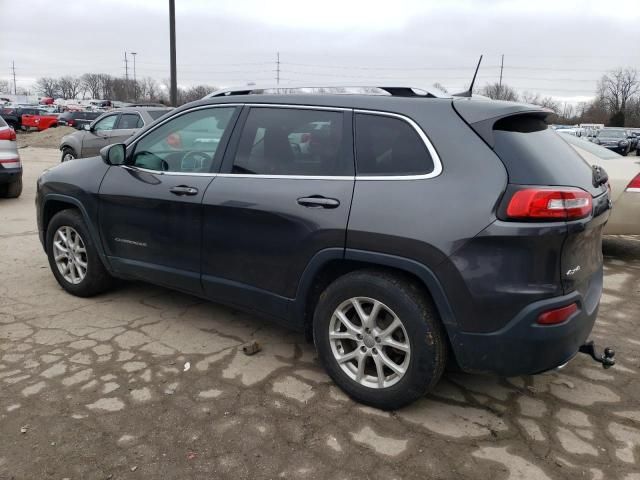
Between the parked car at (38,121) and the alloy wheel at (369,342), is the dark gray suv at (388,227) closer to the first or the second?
the alloy wheel at (369,342)

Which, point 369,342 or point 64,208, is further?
point 64,208

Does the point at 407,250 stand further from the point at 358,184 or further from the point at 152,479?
the point at 152,479

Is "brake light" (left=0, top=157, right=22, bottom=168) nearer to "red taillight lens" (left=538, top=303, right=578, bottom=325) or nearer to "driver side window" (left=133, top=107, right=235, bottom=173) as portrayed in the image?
"driver side window" (left=133, top=107, right=235, bottom=173)

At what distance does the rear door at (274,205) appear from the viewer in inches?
117

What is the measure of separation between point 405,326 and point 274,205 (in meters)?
1.03

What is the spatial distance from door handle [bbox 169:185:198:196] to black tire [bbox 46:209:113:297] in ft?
3.63

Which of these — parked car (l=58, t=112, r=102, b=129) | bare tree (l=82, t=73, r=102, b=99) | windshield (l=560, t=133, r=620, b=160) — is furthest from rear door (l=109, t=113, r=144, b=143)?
bare tree (l=82, t=73, r=102, b=99)

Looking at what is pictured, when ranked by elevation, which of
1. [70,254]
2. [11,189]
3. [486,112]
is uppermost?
[486,112]

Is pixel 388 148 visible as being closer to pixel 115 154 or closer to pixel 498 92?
pixel 115 154

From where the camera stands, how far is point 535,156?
2.64 meters

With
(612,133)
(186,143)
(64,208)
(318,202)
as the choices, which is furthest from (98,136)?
(612,133)

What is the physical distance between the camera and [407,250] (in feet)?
8.75

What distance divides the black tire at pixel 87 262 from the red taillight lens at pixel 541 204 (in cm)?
329

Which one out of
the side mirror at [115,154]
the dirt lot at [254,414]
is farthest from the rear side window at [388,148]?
the side mirror at [115,154]
